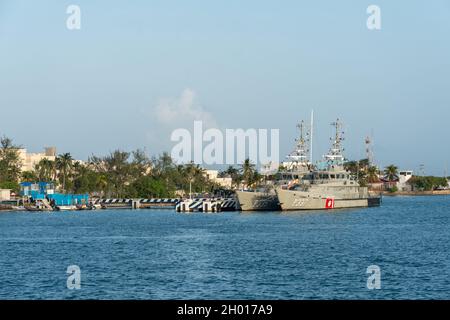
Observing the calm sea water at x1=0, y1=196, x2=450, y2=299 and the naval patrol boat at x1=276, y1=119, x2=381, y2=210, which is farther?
the naval patrol boat at x1=276, y1=119, x2=381, y2=210

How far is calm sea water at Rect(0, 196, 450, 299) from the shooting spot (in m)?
38.6

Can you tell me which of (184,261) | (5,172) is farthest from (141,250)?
(5,172)

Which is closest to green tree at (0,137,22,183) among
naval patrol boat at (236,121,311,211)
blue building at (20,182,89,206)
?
blue building at (20,182,89,206)

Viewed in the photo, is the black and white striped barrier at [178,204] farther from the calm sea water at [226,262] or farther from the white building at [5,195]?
the calm sea water at [226,262]

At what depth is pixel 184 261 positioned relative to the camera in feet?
171

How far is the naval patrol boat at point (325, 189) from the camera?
132m

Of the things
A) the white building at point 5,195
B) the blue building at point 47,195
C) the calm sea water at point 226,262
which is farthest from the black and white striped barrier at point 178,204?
the calm sea water at point 226,262

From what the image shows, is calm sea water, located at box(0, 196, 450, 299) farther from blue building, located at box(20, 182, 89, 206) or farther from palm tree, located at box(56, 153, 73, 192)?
palm tree, located at box(56, 153, 73, 192)

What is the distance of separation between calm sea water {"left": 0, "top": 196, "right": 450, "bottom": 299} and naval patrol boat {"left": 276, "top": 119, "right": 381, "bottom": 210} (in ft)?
148

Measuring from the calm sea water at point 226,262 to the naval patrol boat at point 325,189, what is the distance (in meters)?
45.2

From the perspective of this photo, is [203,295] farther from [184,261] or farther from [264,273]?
[184,261]

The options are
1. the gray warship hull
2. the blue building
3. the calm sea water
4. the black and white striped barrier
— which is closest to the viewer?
the calm sea water

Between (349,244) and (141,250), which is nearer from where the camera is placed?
(141,250)
